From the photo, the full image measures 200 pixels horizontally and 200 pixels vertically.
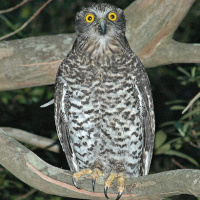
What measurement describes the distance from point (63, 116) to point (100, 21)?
2.73 feet

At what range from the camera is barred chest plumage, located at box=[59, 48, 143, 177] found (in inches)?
136

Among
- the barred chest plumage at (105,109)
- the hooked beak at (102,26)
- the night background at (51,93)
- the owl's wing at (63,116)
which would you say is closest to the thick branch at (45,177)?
the barred chest plumage at (105,109)

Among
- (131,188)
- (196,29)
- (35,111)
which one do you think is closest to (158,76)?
(196,29)

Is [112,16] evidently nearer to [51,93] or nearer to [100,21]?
[100,21]

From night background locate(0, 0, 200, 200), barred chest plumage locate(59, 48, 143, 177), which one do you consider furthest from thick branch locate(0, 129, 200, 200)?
night background locate(0, 0, 200, 200)

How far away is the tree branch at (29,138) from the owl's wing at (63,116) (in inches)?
27.7

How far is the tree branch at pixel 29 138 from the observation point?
4.44 m

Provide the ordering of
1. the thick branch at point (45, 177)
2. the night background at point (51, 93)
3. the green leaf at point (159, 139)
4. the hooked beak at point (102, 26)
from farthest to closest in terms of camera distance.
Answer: the night background at point (51, 93)
the green leaf at point (159, 139)
the hooked beak at point (102, 26)
the thick branch at point (45, 177)

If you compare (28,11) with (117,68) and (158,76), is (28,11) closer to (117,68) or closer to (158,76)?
(158,76)

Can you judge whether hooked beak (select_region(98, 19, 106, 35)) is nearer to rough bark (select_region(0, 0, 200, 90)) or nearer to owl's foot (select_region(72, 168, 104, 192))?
rough bark (select_region(0, 0, 200, 90))

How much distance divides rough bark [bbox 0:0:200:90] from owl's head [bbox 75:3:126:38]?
49cm

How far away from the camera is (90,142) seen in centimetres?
358

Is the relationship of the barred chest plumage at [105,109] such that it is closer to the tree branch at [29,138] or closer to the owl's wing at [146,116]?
the owl's wing at [146,116]

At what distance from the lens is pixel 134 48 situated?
4.10 meters
